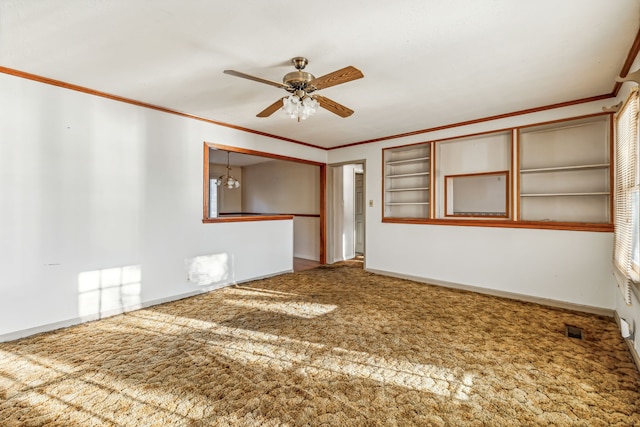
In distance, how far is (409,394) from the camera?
1777 mm

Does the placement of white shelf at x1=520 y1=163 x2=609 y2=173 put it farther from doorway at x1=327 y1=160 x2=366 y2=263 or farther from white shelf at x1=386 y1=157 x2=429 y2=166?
doorway at x1=327 y1=160 x2=366 y2=263

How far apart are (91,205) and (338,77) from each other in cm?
280

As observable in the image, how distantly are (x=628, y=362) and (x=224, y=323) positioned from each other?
3337 millimetres

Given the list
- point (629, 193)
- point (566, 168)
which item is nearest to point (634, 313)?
point (629, 193)

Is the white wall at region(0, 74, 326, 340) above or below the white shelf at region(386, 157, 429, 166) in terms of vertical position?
below

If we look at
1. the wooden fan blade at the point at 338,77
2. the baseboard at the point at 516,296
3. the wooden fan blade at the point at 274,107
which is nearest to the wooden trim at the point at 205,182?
the wooden fan blade at the point at 274,107

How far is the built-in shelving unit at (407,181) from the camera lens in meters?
4.81

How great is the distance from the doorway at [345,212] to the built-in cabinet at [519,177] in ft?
3.79

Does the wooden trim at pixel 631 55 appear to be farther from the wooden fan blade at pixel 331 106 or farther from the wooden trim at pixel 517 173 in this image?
the wooden fan blade at pixel 331 106

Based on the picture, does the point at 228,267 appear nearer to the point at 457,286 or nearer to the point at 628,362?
the point at 457,286

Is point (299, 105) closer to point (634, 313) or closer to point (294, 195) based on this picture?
point (634, 313)

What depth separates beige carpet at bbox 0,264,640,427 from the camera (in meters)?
1.61

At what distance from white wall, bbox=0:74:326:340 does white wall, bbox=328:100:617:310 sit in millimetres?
2670

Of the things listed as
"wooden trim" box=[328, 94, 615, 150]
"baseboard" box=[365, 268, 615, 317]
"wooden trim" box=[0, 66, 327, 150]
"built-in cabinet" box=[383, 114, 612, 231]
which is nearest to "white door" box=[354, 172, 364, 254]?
"wooden trim" box=[328, 94, 615, 150]
